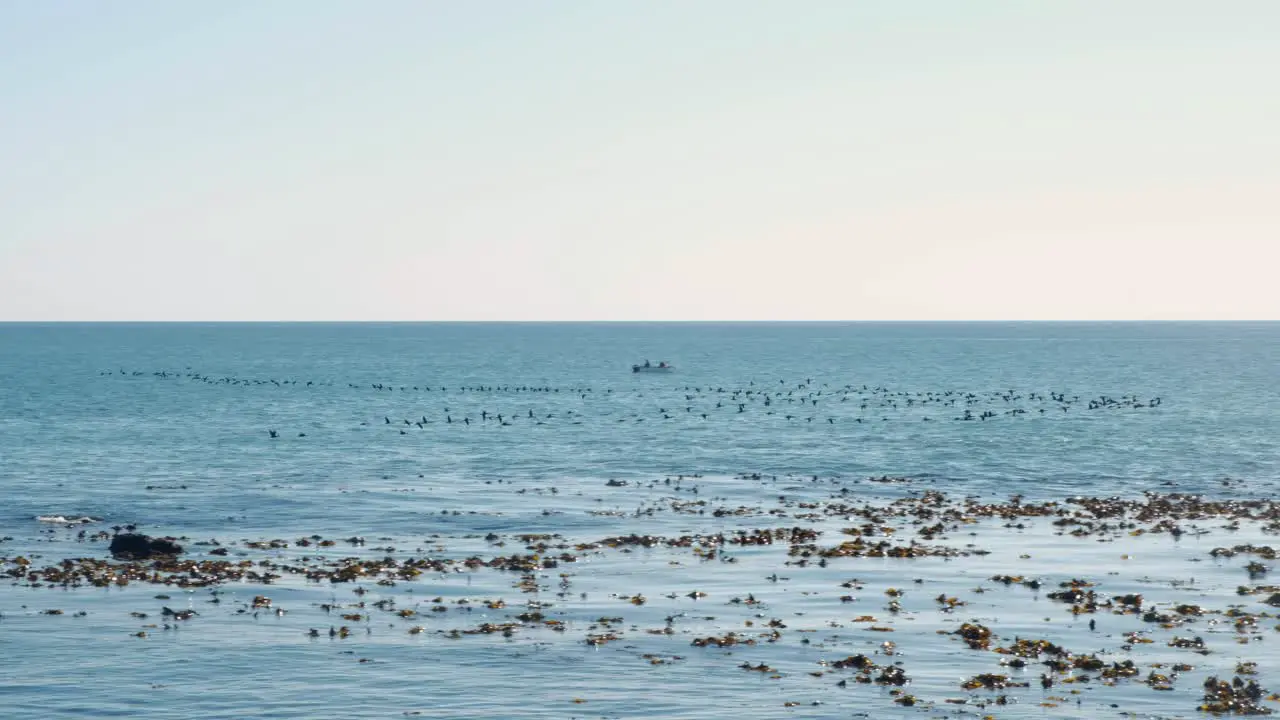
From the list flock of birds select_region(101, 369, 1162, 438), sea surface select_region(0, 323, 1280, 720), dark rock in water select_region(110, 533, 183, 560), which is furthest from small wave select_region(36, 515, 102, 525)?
flock of birds select_region(101, 369, 1162, 438)

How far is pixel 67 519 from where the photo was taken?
187ft

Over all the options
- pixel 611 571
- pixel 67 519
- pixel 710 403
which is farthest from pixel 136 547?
pixel 710 403

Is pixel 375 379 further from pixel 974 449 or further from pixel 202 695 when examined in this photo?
pixel 202 695

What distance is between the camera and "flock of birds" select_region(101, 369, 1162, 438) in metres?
117

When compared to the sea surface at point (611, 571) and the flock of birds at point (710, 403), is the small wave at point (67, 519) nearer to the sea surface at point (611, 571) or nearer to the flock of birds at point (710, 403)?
the sea surface at point (611, 571)

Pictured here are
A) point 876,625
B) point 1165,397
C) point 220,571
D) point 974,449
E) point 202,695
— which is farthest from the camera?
point 1165,397

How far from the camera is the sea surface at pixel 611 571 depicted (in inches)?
1261

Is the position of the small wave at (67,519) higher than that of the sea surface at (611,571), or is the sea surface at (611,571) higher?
the sea surface at (611,571)

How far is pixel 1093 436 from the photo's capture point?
100m

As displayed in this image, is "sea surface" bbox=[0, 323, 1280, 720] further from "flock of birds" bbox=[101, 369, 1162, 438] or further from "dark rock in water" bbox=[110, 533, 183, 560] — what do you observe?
"flock of birds" bbox=[101, 369, 1162, 438]

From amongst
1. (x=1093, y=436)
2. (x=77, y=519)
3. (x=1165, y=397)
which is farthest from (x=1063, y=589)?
(x=1165, y=397)

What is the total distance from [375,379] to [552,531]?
141 metres

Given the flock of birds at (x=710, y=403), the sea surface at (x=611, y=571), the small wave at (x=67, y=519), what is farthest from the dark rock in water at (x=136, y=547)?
the flock of birds at (x=710, y=403)

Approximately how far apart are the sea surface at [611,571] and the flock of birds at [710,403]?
13.2m
